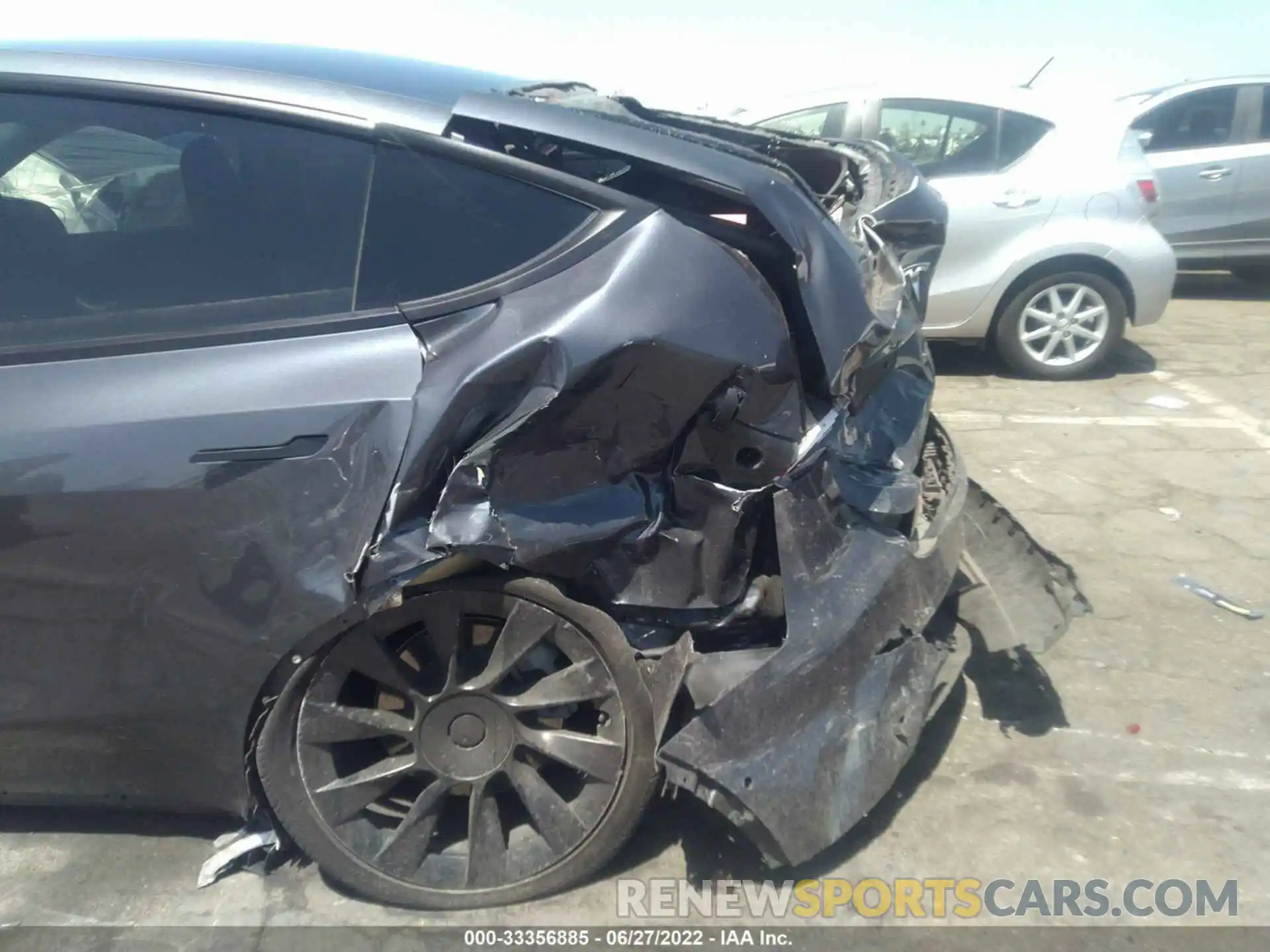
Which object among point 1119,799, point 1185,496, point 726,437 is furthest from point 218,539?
point 1185,496

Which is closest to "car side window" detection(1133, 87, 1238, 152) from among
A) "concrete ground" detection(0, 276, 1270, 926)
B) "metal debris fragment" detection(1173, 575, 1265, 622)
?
"concrete ground" detection(0, 276, 1270, 926)

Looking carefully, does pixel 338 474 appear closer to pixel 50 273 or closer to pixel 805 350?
pixel 50 273

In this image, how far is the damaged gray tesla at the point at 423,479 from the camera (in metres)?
2.24

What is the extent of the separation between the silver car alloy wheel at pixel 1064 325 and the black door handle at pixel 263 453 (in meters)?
5.57

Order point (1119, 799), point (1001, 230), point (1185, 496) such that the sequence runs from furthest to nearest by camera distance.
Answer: point (1001, 230) → point (1185, 496) → point (1119, 799)

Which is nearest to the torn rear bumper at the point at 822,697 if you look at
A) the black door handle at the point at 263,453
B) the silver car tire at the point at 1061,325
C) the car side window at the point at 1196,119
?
the black door handle at the point at 263,453

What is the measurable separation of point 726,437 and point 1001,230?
4859 mm

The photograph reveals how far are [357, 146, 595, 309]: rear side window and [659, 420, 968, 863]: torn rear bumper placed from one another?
2.63 ft

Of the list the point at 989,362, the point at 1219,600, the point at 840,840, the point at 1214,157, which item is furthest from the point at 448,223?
the point at 1214,157

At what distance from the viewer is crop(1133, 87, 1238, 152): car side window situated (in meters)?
9.23

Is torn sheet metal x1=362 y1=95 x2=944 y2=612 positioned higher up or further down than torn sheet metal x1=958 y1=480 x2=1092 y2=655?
higher up

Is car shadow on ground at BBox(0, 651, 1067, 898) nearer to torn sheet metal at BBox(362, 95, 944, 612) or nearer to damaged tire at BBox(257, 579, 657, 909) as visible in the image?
damaged tire at BBox(257, 579, 657, 909)

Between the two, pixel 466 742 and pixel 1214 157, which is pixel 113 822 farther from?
pixel 1214 157

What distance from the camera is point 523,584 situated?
7.86 feet
